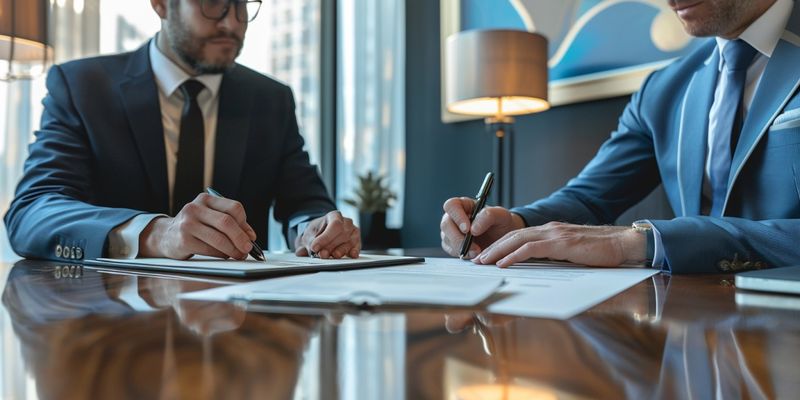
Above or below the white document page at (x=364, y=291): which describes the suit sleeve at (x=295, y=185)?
above

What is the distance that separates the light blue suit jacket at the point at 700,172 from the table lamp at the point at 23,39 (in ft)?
4.12

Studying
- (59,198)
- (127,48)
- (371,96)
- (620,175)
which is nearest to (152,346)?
(59,198)

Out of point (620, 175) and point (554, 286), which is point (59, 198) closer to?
point (554, 286)

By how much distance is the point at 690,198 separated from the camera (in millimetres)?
1443

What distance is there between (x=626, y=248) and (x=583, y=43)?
7.24 ft

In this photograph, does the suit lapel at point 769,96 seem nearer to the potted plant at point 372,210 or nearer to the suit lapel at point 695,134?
the suit lapel at point 695,134

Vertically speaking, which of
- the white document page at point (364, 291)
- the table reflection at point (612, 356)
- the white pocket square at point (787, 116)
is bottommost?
the table reflection at point (612, 356)

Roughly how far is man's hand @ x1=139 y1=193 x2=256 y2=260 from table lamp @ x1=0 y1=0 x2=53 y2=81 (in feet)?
2.88

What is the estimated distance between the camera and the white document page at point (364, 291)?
20.2 inches

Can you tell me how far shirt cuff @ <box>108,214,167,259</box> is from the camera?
108 cm

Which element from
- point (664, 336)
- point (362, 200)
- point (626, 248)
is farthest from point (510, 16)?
point (664, 336)

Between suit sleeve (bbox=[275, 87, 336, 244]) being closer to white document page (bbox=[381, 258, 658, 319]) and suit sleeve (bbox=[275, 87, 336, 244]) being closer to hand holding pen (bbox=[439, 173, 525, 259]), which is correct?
hand holding pen (bbox=[439, 173, 525, 259])

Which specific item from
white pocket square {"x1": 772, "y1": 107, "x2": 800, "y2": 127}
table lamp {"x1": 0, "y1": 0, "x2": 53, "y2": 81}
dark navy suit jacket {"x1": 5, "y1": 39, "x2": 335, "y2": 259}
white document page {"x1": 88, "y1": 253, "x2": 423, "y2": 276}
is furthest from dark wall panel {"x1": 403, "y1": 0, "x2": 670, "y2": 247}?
table lamp {"x1": 0, "y1": 0, "x2": 53, "y2": 81}

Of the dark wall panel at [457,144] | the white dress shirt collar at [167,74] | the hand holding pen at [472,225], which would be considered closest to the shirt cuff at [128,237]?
the hand holding pen at [472,225]
